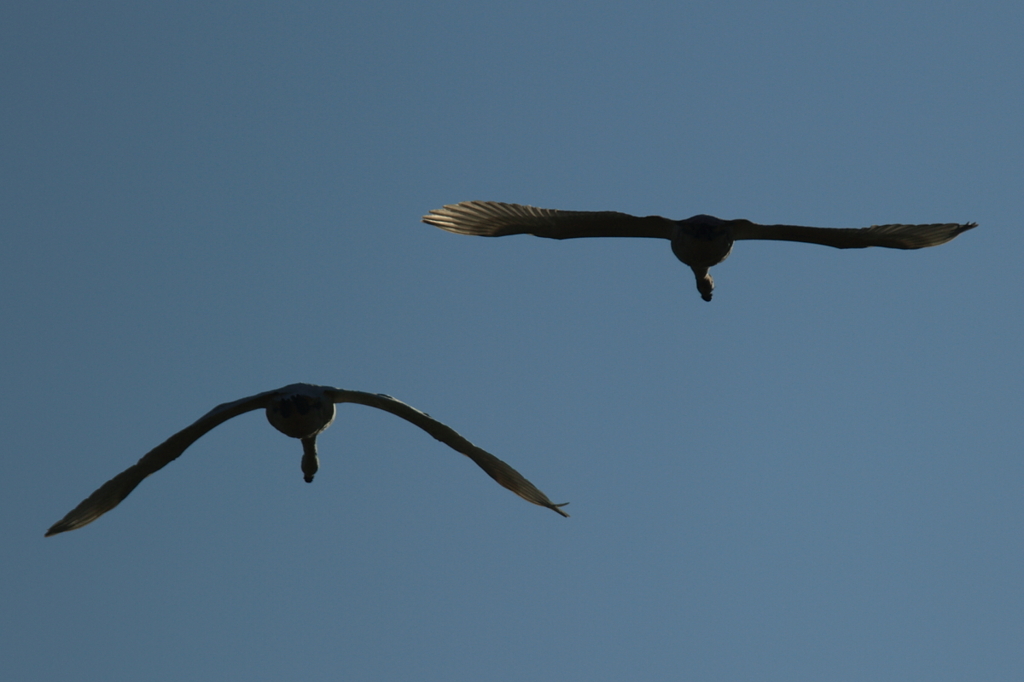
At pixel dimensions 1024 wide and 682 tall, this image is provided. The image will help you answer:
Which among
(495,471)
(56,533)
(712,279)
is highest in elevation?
(712,279)

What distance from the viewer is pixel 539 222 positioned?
26.9 meters

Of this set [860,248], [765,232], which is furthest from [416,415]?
[860,248]

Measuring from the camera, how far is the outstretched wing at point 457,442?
84.5 feet

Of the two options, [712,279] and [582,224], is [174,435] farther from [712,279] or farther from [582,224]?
[712,279]

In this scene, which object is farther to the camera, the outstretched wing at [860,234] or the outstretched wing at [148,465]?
the outstretched wing at [860,234]

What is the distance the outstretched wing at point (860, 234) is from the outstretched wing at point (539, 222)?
1476mm

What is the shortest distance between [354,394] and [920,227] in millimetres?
10736

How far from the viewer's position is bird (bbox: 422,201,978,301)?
85.9 ft

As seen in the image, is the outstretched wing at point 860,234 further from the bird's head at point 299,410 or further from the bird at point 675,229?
the bird's head at point 299,410

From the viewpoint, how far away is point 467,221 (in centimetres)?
2681

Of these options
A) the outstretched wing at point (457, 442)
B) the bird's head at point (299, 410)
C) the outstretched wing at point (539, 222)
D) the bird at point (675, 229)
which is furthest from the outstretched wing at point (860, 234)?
the bird's head at point (299, 410)

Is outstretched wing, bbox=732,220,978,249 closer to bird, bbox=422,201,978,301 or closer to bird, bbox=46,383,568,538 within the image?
bird, bbox=422,201,978,301

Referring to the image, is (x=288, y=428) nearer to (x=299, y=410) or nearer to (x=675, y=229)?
(x=299, y=410)

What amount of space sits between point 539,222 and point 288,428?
581cm
